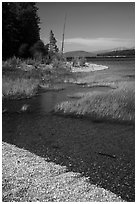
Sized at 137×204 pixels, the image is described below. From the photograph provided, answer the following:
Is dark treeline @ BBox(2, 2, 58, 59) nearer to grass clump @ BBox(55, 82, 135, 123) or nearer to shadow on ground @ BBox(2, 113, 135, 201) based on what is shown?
grass clump @ BBox(55, 82, 135, 123)

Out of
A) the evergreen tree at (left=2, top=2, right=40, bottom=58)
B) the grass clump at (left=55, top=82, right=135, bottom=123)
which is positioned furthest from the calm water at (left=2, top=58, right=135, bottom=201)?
the evergreen tree at (left=2, top=2, right=40, bottom=58)

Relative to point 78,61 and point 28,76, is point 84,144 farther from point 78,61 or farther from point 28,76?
point 78,61

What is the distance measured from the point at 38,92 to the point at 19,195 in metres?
10.2

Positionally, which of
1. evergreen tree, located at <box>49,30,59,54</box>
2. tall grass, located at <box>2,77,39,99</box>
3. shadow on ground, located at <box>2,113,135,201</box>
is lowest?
shadow on ground, located at <box>2,113,135,201</box>

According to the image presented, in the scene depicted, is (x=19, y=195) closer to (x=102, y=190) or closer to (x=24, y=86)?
(x=102, y=190)

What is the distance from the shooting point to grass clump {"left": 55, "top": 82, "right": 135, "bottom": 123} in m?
9.66

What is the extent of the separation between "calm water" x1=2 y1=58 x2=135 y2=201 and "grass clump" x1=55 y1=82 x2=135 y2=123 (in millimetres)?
585

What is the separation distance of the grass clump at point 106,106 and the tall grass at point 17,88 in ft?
10.2

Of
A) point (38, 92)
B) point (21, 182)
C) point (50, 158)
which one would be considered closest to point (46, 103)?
point (38, 92)

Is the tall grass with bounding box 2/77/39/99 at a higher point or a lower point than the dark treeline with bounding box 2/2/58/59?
lower

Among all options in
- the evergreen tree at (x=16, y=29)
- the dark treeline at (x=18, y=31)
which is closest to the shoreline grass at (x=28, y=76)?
the dark treeline at (x=18, y=31)

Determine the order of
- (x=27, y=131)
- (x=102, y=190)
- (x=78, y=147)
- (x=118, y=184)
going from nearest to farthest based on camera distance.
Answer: (x=102, y=190) < (x=118, y=184) < (x=78, y=147) < (x=27, y=131)

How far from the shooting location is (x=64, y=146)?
23.9 feet

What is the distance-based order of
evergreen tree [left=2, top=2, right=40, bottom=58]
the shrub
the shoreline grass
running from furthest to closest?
the shrub < evergreen tree [left=2, top=2, right=40, bottom=58] < the shoreline grass
